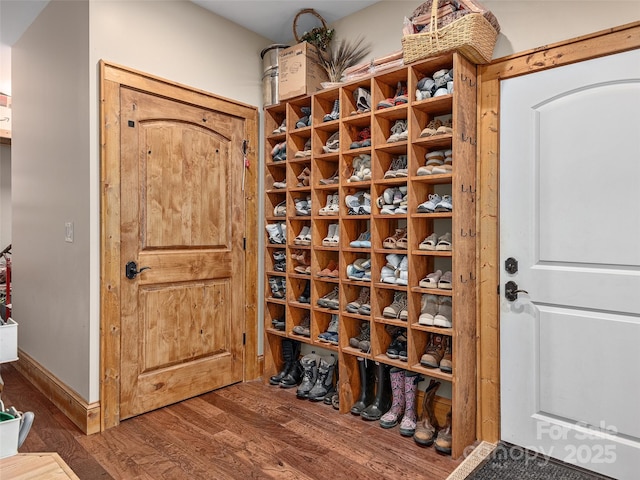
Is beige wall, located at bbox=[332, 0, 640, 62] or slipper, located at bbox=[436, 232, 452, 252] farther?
slipper, located at bbox=[436, 232, 452, 252]

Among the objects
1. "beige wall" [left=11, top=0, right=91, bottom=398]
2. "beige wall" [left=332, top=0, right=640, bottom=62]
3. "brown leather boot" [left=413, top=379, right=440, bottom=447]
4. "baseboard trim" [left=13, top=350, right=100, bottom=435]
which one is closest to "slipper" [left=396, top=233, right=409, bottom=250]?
"brown leather boot" [left=413, top=379, right=440, bottom=447]

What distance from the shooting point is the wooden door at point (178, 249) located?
8.25 feet

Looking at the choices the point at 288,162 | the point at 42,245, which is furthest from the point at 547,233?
the point at 42,245

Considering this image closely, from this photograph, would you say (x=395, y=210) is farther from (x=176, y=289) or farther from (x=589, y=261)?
(x=176, y=289)

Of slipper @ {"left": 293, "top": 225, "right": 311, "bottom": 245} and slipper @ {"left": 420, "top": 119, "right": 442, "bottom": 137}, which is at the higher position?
slipper @ {"left": 420, "top": 119, "right": 442, "bottom": 137}

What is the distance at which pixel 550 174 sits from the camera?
2070mm

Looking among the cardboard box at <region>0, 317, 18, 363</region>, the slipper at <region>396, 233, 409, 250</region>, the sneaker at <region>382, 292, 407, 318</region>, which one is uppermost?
the slipper at <region>396, 233, 409, 250</region>

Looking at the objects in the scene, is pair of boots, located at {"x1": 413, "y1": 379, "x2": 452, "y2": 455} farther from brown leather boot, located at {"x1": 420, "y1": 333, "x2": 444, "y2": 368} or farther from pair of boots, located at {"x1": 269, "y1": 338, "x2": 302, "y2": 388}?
pair of boots, located at {"x1": 269, "y1": 338, "x2": 302, "y2": 388}

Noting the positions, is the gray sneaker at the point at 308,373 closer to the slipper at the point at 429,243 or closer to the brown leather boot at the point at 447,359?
the brown leather boot at the point at 447,359

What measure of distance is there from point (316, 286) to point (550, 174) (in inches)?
61.4

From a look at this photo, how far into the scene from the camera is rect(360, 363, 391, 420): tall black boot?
252cm

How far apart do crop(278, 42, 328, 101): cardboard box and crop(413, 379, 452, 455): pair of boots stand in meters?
2.12

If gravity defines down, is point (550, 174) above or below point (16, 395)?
above

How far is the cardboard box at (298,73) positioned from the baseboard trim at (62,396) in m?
2.37
